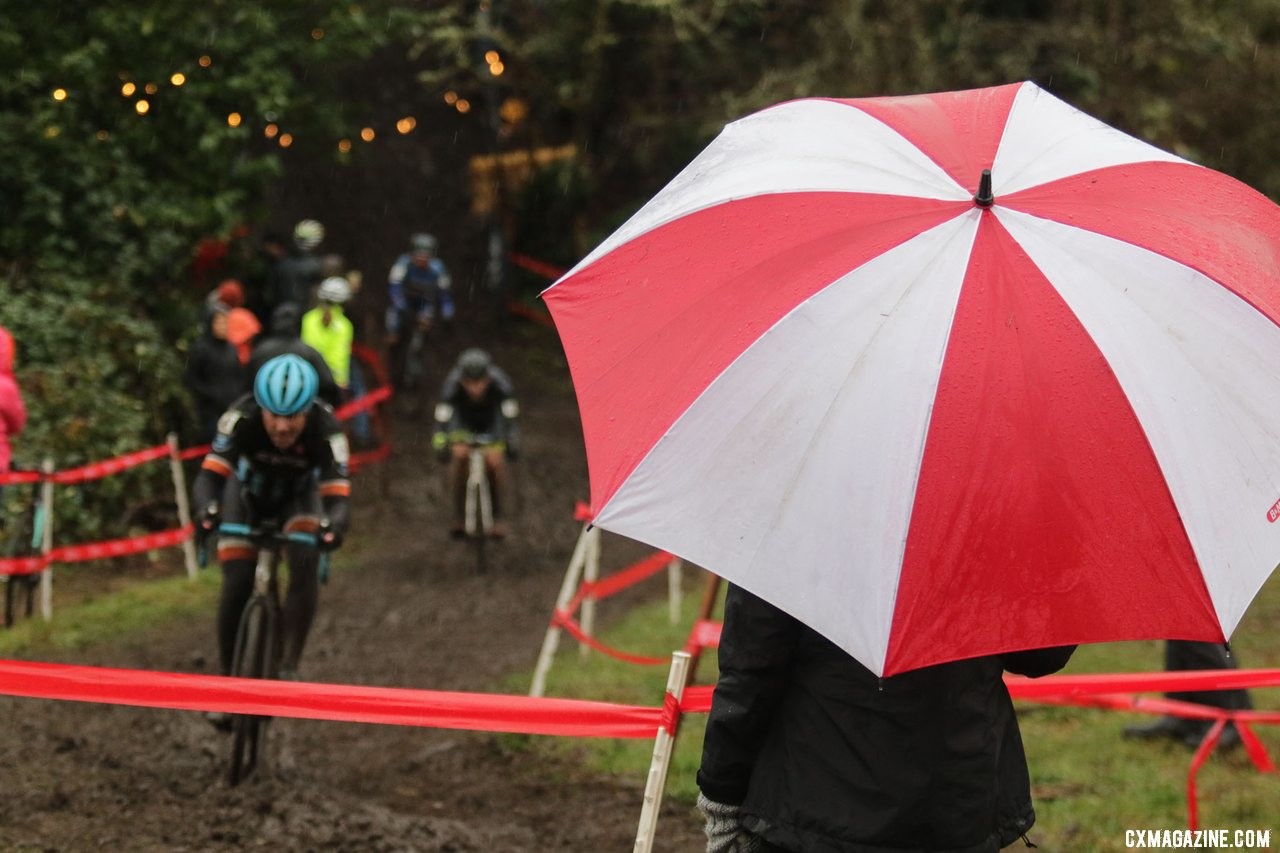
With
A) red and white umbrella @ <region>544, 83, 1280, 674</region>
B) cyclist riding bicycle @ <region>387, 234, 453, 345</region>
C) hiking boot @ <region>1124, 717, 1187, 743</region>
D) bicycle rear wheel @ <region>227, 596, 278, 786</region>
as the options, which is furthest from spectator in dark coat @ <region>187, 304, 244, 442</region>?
red and white umbrella @ <region>544, 83, 1280, 674</region>

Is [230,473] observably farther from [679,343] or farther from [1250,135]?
[1250,135]

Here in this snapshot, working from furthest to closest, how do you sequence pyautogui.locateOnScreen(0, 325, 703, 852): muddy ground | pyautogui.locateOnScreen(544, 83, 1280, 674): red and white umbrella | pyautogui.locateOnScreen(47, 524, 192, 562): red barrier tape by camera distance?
pyautogui.locateOnScreen(47, 524, 192, 562): red barrier tape
pyautogui.locateOnScreen(0, 325, 703, 852): muddy ground
pyautogui.locateOnScreen(544, 83, 1280, 674): red and white umbrella

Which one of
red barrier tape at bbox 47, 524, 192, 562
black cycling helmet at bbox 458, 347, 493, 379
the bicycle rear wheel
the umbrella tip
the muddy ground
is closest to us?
the umbrella tip

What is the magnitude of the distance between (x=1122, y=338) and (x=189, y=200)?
15321 mm

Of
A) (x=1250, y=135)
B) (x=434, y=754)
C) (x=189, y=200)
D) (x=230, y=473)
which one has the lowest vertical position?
(x=434, y=754)

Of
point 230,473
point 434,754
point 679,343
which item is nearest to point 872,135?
point 679,343

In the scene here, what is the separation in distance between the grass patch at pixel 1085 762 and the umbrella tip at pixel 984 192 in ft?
13.6

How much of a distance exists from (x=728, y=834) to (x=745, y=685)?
0.39 m

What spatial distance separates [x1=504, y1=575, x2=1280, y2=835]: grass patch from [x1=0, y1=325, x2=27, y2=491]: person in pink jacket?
11.2 feet

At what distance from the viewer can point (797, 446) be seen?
298 centimetres

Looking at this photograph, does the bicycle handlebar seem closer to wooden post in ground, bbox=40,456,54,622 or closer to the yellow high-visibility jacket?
wooden post in ground, bbox=40,456,54,622

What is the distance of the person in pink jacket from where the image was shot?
8.23m

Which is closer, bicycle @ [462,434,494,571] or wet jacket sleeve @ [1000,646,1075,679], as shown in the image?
wet jacket sleeve @ [1000,646,1075,679]

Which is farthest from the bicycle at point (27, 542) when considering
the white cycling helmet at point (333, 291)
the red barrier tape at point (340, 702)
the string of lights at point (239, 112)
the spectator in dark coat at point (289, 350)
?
the red barrier tape at point (340, 702)
